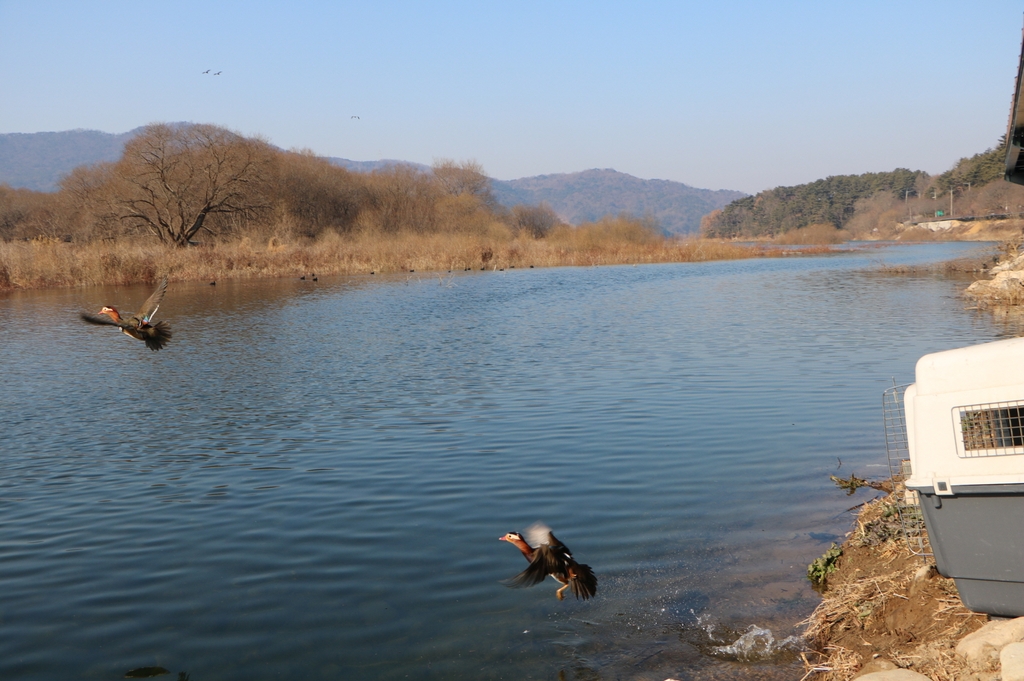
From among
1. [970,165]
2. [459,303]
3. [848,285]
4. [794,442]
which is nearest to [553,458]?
[794,442]

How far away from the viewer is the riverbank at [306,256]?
39219 millimetres

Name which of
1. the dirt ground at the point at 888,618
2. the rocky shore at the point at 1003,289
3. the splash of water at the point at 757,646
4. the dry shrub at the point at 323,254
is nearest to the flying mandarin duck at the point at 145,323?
the splash of water at the point at 757,646

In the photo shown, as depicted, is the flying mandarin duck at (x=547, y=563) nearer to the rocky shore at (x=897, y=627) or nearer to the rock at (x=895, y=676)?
the rocky shore at (x=897, y=627)

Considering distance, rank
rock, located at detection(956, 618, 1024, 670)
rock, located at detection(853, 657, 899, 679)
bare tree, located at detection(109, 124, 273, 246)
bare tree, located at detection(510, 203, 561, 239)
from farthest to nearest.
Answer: bare tree, located at detection(510, 203, 561, 239)
bare tree, located at detection(109, 124, 273, 246)
rock, located at detection(853, 657, 899, 679)
rock, located at detection(956, 618, 1024, 670)

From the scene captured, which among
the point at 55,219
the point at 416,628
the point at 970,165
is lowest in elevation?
the point at 416,628

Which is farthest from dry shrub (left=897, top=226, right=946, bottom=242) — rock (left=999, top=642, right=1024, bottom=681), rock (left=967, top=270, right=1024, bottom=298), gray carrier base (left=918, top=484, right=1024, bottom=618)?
rock (left=999, top=642, right=1024, bottom=681)

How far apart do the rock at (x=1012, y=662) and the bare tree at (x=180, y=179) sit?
55.8 metres

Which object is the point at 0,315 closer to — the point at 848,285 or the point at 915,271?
the point at 848,285

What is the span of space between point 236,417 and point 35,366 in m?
7.53

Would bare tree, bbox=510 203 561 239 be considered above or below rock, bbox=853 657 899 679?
above

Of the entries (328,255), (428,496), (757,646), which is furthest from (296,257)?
(757,646)

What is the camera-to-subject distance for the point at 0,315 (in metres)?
27.6

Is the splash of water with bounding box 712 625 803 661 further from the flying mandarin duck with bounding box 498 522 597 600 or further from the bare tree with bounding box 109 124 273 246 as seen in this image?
the bare tree with bounding box 109 124 273 246

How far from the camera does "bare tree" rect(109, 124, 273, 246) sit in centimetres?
5353
